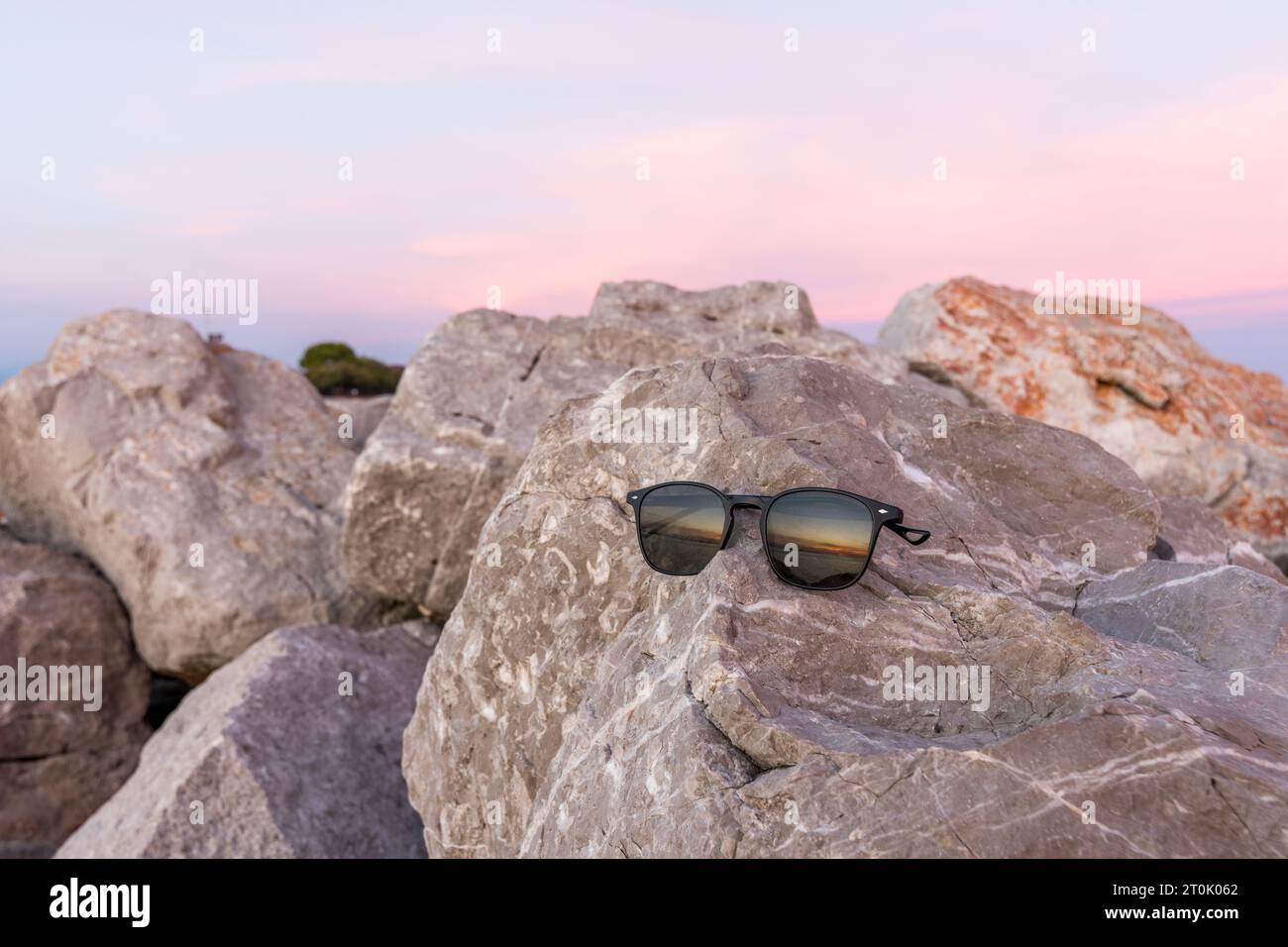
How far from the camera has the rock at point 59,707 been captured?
20.4 ft

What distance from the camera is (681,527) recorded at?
2.86 meters

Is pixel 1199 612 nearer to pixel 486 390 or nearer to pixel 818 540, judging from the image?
pixel 818 540

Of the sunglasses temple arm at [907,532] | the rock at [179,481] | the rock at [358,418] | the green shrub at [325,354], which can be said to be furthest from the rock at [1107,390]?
the green shrub at [325,354]

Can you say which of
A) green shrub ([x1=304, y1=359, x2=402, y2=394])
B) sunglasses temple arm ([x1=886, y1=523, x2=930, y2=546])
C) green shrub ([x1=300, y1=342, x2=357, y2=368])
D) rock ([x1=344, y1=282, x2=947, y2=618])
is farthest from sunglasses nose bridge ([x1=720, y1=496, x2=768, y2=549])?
green shrub ([x1=300, y1=342, x2=357, y2=368])

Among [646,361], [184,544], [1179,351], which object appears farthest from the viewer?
[1179,351]

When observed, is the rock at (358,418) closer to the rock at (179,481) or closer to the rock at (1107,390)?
the rock at (179,481)

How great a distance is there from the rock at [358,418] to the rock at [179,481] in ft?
0.40

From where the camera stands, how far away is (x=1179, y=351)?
7953 mm

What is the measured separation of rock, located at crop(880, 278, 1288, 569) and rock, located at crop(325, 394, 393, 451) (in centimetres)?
388
